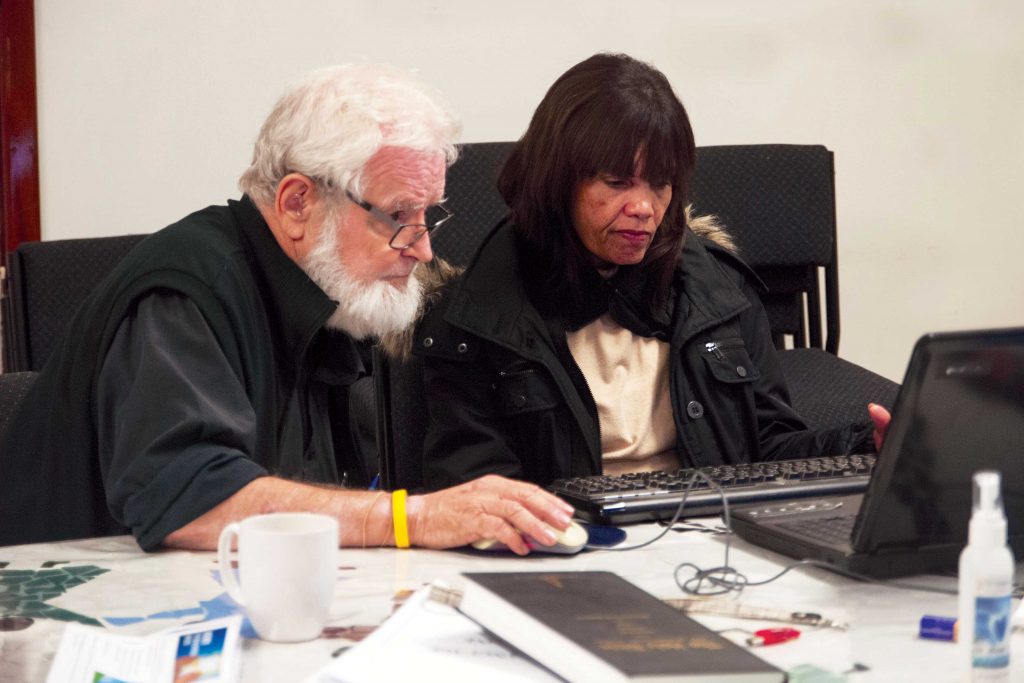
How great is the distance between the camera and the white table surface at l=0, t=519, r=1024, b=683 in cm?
92

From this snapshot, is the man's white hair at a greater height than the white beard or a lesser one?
greater

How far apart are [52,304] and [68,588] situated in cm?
110

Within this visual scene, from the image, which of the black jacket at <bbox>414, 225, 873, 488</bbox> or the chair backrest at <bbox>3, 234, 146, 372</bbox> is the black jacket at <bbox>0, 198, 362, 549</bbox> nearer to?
the black jacket at <bbox>414, 225, 873, 488</bbox>

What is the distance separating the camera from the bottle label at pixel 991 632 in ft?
2.61

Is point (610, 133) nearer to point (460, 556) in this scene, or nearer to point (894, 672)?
point (460, 556)

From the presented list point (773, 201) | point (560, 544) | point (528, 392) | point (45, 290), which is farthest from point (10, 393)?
point (773, 201)

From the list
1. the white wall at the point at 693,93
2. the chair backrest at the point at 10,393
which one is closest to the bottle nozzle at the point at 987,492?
the chair backrest at the point at 10,393

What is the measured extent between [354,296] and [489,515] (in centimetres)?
54

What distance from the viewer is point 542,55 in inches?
118

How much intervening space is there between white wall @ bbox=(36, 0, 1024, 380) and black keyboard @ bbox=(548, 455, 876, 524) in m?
1.62

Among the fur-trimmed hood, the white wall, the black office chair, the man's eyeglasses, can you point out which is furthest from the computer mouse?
the white wall

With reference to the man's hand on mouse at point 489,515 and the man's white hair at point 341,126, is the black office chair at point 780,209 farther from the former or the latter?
the man's hand on mouse at point 489,515

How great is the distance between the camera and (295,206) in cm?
165

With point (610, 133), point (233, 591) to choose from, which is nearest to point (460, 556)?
point (233, 591)
